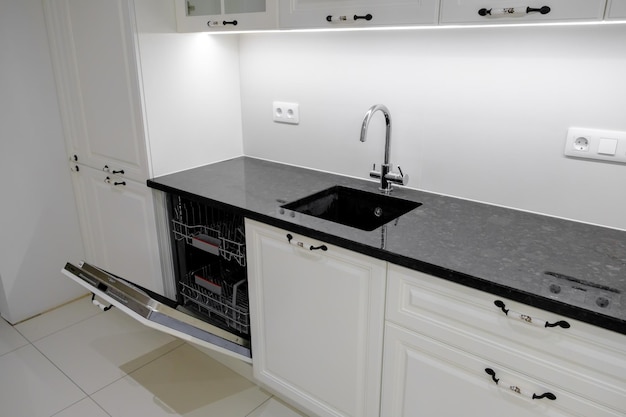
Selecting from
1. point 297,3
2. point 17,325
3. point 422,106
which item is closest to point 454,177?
point 422,106

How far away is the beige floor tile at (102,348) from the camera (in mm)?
2104

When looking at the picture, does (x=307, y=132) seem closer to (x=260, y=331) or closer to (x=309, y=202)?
(x=309, y=202)

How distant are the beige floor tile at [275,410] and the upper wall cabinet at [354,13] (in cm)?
145

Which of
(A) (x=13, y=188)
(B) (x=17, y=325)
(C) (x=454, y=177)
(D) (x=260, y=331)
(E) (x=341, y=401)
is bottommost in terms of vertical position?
(B) (x=17, y=325)

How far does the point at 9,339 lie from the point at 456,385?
7.19ft

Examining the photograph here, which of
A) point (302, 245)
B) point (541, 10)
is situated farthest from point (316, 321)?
point (541, 10)

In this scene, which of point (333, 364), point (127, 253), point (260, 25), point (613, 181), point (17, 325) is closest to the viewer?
point (613, 181)

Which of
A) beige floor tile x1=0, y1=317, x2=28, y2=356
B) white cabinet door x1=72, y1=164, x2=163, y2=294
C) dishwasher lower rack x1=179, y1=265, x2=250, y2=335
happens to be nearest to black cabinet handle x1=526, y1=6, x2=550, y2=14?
dishwasher lower rack x1=179, y1=265, x2=250, y2=335

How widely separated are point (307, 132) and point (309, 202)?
1.36 feet

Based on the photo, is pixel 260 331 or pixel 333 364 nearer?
pixel 333 364

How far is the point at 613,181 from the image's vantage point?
140cm

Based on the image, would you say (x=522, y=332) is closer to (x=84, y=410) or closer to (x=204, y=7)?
(x=204, y=7)

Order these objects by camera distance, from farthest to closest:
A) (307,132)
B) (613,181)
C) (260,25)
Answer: (307,132) < (260,25) < (613,181)

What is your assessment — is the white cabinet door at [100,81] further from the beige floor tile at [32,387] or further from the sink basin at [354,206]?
the beige floor tile at [32,387]
